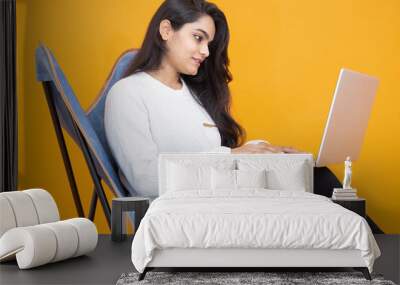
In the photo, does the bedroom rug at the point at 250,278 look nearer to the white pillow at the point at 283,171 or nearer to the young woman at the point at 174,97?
the white pillow at the point at 283,171

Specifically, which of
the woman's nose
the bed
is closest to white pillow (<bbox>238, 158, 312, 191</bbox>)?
the woman's nose

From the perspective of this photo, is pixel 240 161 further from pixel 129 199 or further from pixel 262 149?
pixel 129 199

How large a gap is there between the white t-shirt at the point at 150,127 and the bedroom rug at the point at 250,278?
66.2 inches

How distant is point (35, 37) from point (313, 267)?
11.2ft

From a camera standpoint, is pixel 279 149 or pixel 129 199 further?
pixel 279 149

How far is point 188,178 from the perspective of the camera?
5.49 m

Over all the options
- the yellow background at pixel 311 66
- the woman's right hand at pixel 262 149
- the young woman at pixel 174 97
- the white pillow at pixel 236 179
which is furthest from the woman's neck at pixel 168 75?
the white pillow at pixel 236 179

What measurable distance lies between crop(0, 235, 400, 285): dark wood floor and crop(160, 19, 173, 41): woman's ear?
1838mm

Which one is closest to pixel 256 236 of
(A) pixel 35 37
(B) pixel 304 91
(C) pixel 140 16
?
(B) pixel 304 91

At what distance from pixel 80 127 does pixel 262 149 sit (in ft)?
5.11

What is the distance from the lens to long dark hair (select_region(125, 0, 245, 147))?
6.06 m

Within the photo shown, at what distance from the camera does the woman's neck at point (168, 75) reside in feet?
19.9

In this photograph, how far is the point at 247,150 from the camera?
19.7ft

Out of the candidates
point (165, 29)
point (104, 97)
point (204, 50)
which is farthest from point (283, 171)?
point (104, 97)
